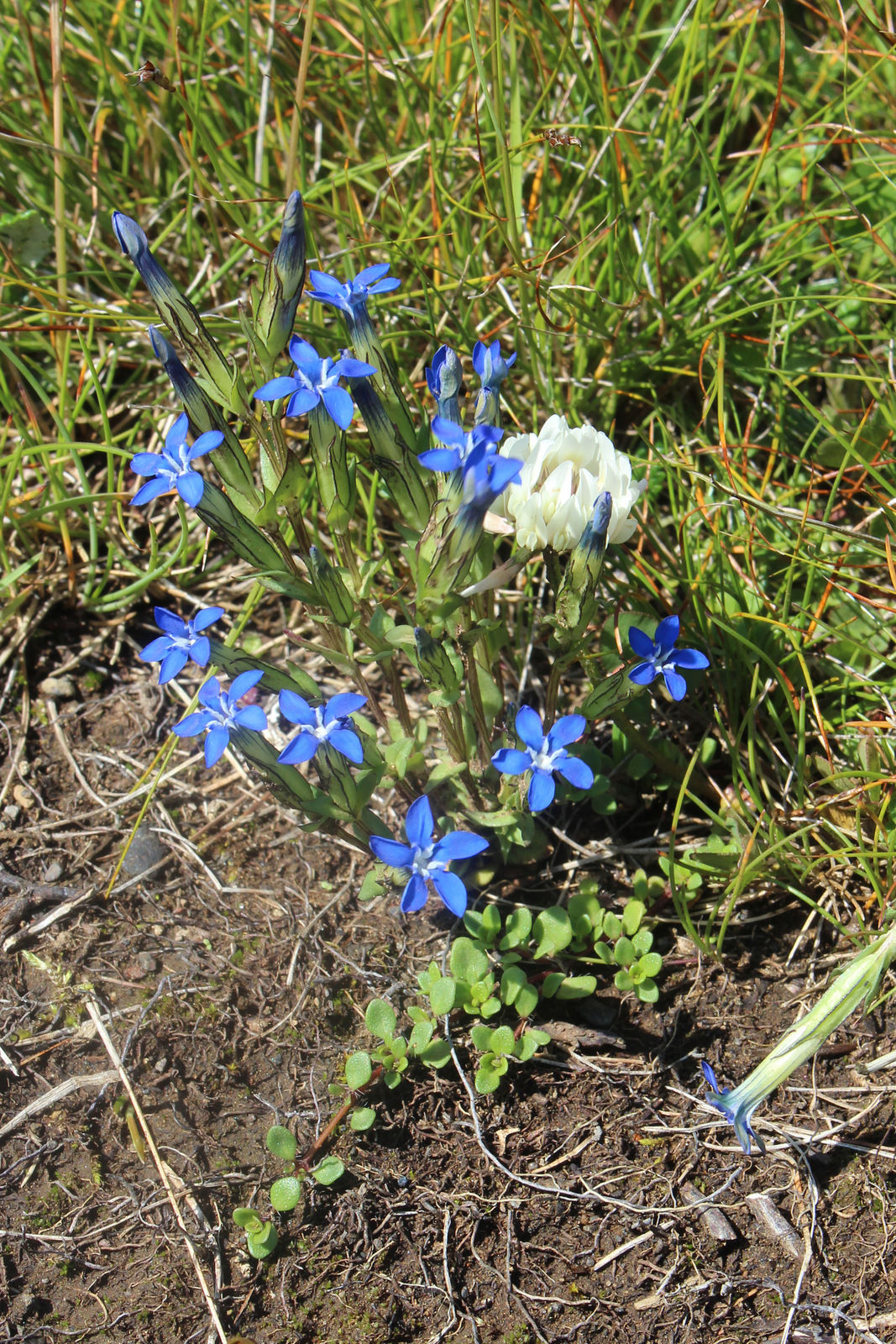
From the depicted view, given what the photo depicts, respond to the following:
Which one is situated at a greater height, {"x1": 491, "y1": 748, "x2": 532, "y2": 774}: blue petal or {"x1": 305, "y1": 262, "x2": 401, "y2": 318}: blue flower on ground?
{"x1": 305, "y1": 262, "x2": 401, "y2": 318}: blue flower on ground

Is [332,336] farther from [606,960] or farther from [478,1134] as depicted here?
[478,1134]

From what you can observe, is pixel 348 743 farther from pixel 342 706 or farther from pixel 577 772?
pixel 577 772

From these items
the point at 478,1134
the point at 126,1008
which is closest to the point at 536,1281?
the point at 478,1134

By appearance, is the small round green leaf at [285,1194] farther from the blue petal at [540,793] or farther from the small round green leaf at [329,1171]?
the blue petal at [540,793]

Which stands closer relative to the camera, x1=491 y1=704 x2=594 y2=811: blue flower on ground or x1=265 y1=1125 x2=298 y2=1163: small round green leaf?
x1=491 y1=704 x2=594 y2=811: blue flower on ground

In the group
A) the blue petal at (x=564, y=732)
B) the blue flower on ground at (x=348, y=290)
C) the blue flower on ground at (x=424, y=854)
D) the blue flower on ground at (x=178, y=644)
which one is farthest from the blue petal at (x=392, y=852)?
the blue flower on ground at (x=348, y=290)

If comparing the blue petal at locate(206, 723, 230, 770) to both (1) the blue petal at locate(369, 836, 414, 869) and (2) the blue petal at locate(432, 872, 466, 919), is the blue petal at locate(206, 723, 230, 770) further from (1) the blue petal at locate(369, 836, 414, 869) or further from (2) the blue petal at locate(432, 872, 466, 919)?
(2) the blue petal at locate(432, 872, 466, 919)

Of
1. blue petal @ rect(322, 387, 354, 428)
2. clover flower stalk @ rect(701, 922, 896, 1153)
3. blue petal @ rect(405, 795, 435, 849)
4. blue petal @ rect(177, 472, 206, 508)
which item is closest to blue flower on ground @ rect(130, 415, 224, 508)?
blue petal @ rect(177, 472, 206, 508)
